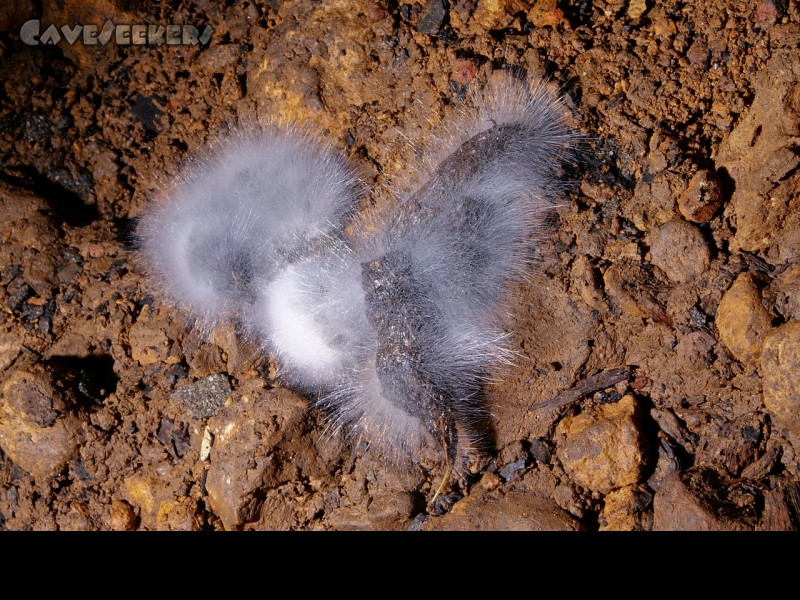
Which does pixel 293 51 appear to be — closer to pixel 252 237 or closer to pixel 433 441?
pixel 252 237

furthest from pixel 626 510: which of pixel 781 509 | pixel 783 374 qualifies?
pixel 783 374

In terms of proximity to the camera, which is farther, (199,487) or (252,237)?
(252,237)

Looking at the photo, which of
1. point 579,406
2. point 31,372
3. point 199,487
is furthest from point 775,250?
point 31,372

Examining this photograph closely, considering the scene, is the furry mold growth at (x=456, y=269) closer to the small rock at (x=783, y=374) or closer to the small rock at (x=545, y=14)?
the small rock at (x=545, y=14)

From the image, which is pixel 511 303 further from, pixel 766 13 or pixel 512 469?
pixel 766 13

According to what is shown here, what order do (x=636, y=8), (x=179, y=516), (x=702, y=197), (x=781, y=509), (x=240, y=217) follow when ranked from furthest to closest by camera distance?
(x=240, y=217)
(x=636, y=8)
(x=179, y=516)
(x=702, y=197)
(x=781, y=509)

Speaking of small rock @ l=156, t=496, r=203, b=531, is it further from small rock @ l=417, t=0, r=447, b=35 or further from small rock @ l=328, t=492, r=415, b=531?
small rock @ l=417, t=0, r=447, b=35

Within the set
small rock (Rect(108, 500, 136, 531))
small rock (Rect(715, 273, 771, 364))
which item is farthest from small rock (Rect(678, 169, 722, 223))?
small rock (Rect(108, 500, 136, 531))

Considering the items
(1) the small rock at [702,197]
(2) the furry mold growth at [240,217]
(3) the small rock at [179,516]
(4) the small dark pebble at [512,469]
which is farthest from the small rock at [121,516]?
(1) the small rock at [702,197]
